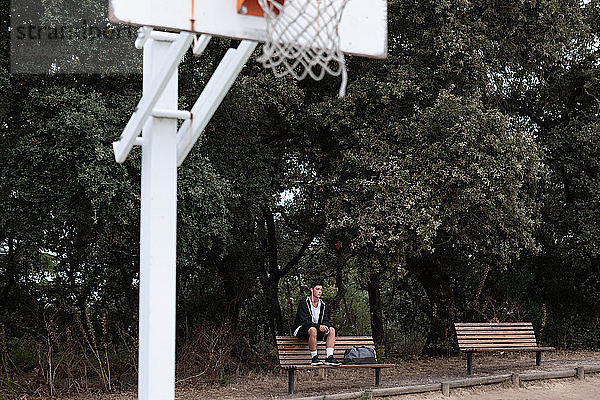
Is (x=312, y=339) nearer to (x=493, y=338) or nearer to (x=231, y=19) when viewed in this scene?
(x=493, y=338)

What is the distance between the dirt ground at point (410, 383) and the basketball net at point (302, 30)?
18.8 feet

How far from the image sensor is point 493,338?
11461 millimetres

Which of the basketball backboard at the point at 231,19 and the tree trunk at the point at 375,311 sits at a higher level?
the basketball backboard at the point at 231,19

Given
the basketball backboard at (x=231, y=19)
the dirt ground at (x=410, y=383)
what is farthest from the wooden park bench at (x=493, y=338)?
the basketball backboard at (x=231, y=19)

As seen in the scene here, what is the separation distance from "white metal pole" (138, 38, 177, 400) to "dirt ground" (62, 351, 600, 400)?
401cm

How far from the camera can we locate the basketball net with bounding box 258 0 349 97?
4.44 meters

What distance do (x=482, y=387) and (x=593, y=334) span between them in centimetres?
641

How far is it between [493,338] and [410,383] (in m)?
1.95

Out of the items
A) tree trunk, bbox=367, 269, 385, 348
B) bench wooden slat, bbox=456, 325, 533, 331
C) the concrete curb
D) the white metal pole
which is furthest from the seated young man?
tree trunk, bbox=367, 269, 385, 348

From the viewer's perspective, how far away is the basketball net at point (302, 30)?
14.6 ft

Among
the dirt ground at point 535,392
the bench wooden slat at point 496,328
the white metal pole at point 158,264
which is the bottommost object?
the dirt ground at point 535,392

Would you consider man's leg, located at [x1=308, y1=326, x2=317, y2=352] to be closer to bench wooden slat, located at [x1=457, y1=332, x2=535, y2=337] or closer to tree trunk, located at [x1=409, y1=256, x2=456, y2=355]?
bench wooden slat, located at [x1=457, y1=332, x2=535, y2=337]

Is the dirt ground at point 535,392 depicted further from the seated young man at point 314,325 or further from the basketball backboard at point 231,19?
the basketball backboard at point 231,19

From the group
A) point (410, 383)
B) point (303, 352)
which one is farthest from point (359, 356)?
point (410, 383)
